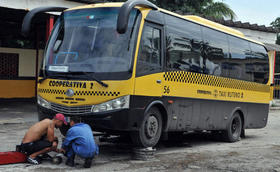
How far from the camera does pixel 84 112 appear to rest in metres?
8.44

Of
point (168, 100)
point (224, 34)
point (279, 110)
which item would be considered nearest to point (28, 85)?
point (224, 34)

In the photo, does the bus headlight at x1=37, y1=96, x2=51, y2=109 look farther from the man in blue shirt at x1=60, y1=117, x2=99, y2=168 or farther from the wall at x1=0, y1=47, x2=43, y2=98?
the wall at x1=0, y1=47, x2=43, y2=98

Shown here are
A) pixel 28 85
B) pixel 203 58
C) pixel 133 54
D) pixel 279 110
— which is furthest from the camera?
pixel 279 110

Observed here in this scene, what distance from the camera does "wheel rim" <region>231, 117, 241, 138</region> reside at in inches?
533

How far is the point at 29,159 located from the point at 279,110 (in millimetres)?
21919

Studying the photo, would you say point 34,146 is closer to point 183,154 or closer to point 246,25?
point 183,154

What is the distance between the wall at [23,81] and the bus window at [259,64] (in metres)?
11.2

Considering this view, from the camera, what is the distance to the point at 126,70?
8.30 metres

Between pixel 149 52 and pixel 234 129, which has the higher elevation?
pixel 149 52

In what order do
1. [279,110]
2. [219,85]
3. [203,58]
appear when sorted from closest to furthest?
[203,58], [219,85], [279,110]

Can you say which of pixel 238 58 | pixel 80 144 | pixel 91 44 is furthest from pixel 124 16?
pixel 238 58

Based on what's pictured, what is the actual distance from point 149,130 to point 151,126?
0.12 meters

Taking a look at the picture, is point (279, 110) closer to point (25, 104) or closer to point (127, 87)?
point (25, 104)

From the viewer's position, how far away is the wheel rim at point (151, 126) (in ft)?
29.3
